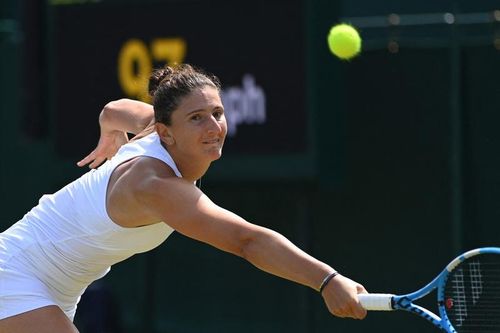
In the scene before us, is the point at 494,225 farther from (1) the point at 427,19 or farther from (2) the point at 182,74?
(2) the point at 182,74

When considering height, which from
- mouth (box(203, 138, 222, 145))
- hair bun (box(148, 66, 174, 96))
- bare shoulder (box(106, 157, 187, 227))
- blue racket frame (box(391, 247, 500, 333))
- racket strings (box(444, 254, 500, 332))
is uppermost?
hair bun (box(148, 66, 174, 96))

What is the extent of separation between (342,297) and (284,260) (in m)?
0.21

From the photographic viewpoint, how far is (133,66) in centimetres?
723

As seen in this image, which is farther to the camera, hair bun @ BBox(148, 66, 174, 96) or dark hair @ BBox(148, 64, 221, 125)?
hair bun @ BBox(148, 66, 174, 96)

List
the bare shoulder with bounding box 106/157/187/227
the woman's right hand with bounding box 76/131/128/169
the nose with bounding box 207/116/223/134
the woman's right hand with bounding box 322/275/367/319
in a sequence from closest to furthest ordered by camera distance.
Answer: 1. the woman's right hand with bounding box 322/275/367/319
2. the bare shoulder with bounding box 106/157/187/227
3. the nose with bounding box 207/116/223/134
4. the woman's right hand with bounding box 76/131/128/169

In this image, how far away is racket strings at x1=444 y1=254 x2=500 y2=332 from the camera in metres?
4.67

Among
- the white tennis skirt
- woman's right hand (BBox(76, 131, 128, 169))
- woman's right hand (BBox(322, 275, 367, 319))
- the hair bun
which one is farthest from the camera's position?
woman's right hand (BBox(76, 131, 128, 169))

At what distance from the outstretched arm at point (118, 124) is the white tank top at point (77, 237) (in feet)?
1.61

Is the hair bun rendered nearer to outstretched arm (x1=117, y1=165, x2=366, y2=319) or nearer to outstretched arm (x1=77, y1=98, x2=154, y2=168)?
outstretched arm (x1=77, y1=98, x2=154, y2=168)

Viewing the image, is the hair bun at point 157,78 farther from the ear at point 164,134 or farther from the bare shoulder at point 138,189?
the bare shoulder at point 138,189

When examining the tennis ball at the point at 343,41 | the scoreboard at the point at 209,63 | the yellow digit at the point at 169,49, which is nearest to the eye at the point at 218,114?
the tennis ball at the point at 343,41

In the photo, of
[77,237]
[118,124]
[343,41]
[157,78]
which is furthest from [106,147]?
[343,41]

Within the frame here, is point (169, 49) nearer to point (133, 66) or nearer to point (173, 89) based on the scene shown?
point (133, 66)

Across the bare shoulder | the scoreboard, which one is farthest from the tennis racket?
the scoreboard
